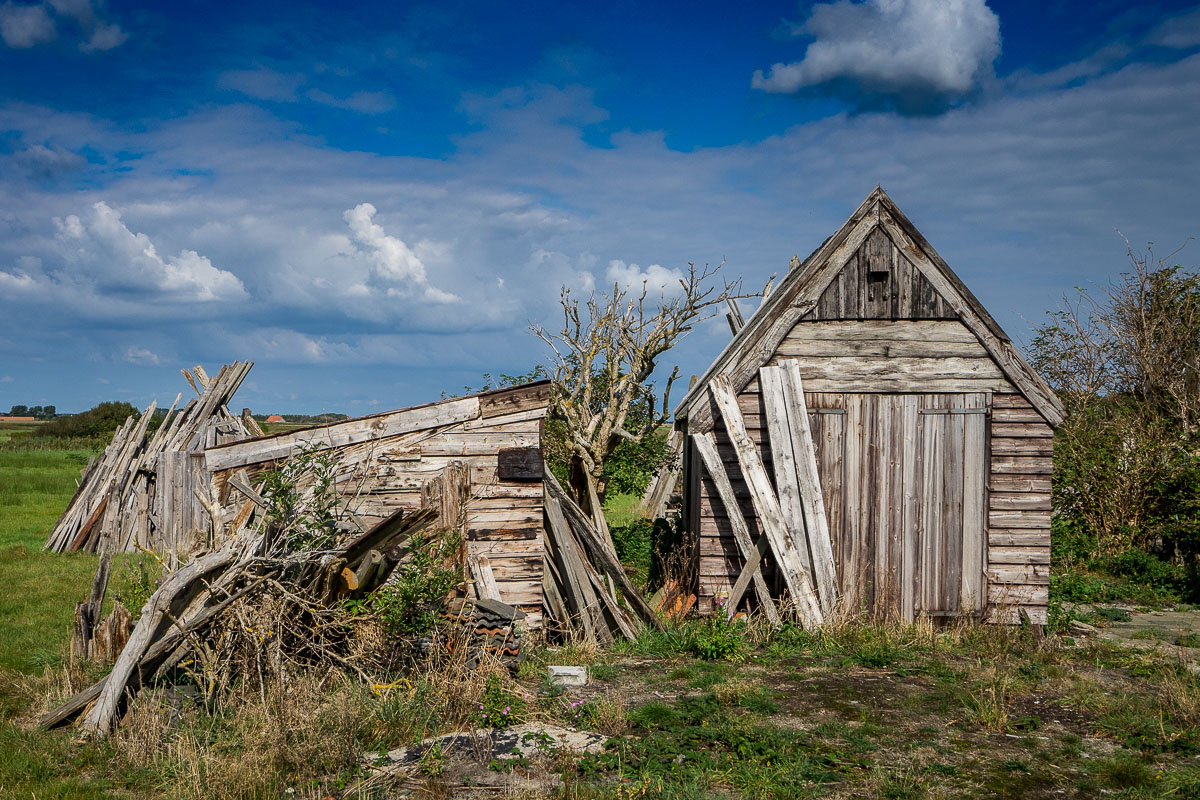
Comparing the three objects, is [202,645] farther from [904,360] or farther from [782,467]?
[904,360]

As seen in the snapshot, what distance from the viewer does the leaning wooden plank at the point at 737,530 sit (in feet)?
29.3

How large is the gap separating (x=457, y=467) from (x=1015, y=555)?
21.5 feet

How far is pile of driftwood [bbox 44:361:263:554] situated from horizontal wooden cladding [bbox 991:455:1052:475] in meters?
11.8

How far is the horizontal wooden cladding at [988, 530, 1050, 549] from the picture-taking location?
30.3ft

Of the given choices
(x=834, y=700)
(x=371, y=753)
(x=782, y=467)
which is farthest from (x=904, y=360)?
(x=371, y=753)

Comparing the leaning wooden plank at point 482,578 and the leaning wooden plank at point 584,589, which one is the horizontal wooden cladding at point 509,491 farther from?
the leaning wooden plank at point 482,578

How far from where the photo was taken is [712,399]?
937 cm

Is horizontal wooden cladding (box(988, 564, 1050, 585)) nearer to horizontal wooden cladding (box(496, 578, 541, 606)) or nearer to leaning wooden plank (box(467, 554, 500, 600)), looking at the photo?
horizontal wooden cladding (box(496, 578, 541, 606))

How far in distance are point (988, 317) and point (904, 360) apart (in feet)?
3.59

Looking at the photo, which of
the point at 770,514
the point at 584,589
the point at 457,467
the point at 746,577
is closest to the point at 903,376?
the point at 770,514

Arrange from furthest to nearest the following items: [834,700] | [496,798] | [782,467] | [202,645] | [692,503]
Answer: [692,503]
[782,467]
[834,700]
[202,645]
[496,798]

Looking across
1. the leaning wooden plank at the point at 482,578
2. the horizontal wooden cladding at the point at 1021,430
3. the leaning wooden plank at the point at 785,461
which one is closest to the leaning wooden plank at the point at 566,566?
the leaning wooden plank at the point at 482,578

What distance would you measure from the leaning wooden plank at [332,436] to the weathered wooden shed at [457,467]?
1cm

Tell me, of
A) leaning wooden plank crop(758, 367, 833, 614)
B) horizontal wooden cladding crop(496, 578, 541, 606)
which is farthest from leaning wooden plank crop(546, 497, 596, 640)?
leaning wooden plank crop(758, 367, 833, 614)
